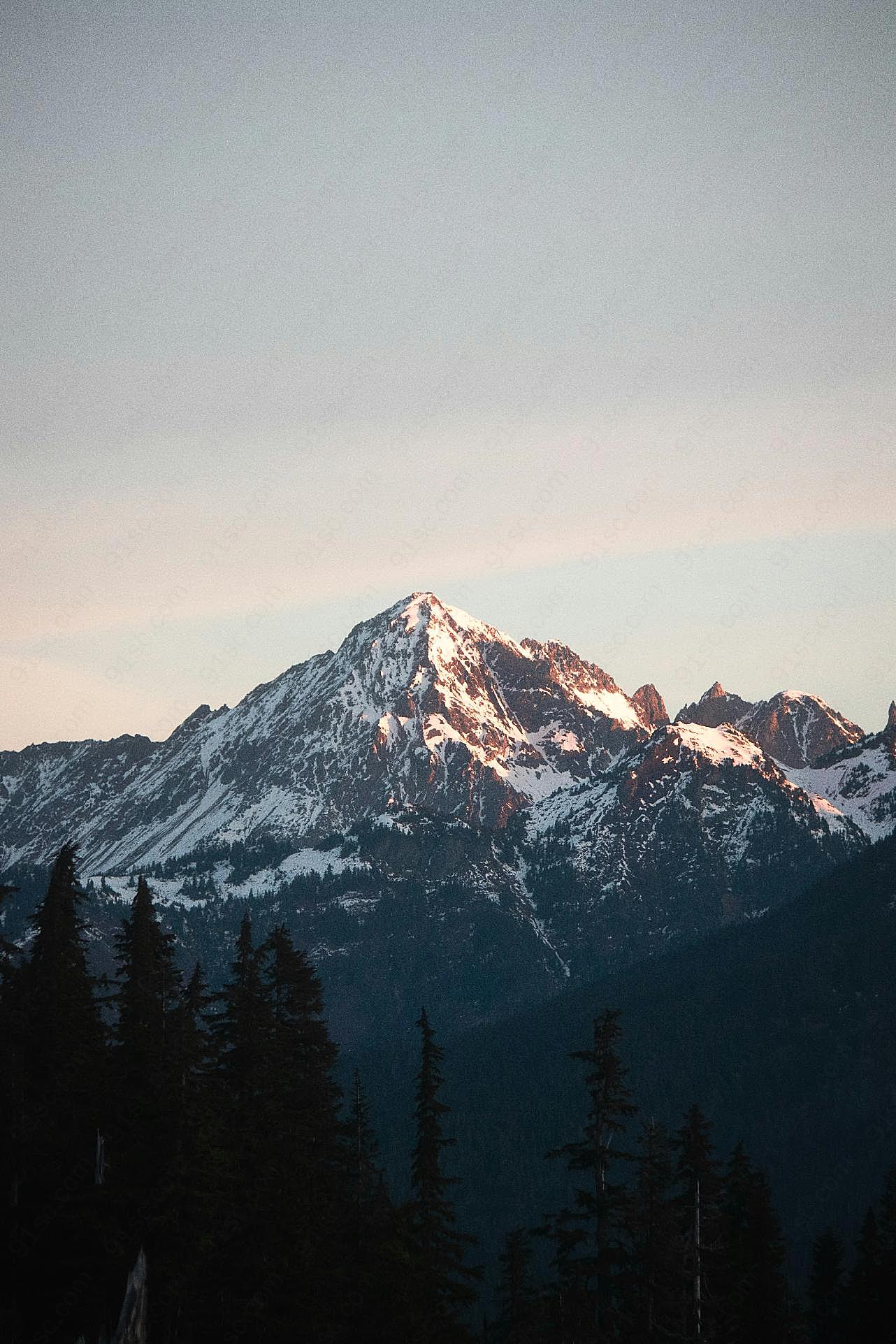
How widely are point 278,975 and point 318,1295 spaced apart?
21864mm

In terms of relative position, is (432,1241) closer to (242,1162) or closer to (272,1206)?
(242,1162)

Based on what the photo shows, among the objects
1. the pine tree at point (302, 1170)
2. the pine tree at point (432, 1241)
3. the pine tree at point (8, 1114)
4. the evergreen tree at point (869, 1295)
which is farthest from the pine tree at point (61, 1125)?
the evergreen tree at point (869, 1295)

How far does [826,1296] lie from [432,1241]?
4120cm

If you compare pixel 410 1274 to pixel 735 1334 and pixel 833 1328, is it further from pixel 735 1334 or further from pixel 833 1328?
pixel 833 1328

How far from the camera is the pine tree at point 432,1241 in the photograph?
64.5 m

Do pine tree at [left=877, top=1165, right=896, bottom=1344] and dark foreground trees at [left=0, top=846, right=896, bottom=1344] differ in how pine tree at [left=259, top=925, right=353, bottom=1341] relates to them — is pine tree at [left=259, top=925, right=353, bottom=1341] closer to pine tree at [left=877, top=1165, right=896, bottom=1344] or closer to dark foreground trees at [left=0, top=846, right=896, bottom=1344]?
dark foreground trees at [left=0, top=846, right=896, bottom=1344]

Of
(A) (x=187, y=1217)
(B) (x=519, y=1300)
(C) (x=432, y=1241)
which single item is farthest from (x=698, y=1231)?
(A) (x=187, y=1217)

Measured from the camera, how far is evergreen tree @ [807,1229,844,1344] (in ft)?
315

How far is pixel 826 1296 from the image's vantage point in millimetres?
102625

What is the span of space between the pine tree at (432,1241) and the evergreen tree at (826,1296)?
97.4 ft

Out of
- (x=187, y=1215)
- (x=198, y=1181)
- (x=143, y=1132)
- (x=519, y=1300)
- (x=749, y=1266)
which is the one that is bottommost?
(x=519, y=1300)

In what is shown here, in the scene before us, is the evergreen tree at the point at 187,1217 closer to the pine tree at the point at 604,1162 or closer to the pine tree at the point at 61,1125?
the pine tree at the point at 61,1125

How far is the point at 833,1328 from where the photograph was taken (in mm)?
95875

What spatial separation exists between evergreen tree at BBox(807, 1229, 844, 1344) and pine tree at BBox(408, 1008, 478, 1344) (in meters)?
29.7
